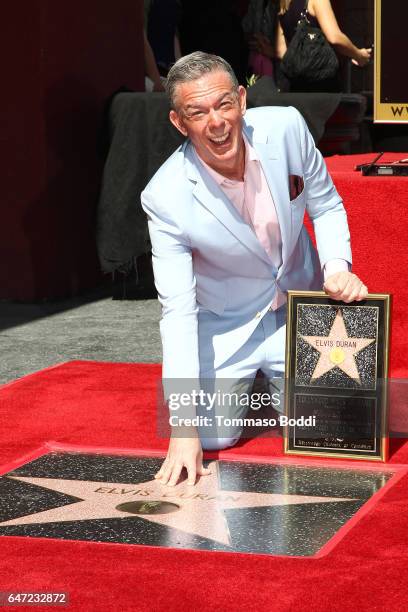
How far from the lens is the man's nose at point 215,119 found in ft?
9.55

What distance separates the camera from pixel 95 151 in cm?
582

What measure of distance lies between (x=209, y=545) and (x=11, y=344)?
7.82 feet

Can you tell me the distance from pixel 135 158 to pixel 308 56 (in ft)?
3.00

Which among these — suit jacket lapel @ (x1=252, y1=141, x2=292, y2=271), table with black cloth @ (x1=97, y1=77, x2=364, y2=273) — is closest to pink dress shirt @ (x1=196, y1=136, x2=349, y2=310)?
suit jacket lapel @ (x1=252, y1=141, x2=292, y2=271)

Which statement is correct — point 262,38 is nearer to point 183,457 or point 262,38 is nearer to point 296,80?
point 296,80

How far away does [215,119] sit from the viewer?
291 centimetres

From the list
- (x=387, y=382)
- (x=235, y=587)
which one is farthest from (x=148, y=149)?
(x=235, y=587)

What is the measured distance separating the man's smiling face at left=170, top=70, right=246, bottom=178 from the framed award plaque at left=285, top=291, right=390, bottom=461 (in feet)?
1.42

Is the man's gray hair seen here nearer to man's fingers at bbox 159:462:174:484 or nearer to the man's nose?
the man's nose

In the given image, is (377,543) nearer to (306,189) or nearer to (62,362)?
(306,189)

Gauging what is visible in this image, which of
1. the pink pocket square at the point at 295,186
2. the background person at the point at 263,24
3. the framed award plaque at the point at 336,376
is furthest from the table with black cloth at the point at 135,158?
the framed award plaque at the point at 336,376

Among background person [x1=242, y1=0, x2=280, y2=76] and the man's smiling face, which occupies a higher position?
background person [x1=242, y1=0, x2=280, y2=76]

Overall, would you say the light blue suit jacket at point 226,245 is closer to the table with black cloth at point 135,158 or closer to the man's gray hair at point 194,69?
the man's gray hair at point 194,69

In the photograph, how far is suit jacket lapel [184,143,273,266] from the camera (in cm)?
306
